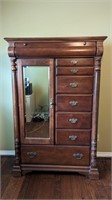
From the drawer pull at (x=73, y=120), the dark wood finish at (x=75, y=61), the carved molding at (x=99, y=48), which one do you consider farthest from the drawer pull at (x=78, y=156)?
the carved molding at (x=99, y=48)

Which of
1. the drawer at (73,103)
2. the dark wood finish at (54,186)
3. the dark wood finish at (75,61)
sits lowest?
the dark wood finish at (54,186)

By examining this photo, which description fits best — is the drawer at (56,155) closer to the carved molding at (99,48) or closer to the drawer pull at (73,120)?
the drawer pull at (73,120)

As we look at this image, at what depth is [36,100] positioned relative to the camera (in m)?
2.20

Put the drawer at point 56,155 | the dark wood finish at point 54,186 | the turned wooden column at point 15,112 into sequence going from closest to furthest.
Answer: the dark wood finish at point 54,186
the turned wooden column at point 15,112
the drawer at point 56,155

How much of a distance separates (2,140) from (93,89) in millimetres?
1610

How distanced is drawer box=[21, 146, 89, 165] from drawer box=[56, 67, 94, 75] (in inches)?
34.2

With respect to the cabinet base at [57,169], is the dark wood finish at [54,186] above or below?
below

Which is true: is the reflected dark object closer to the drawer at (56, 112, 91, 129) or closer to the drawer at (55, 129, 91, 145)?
the drawer at (56, 112, 91, 129)

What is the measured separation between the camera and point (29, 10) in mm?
2527

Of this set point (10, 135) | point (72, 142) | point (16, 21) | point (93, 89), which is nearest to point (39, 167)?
point (72, 142)

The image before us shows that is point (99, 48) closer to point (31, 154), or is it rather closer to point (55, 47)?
point (55, 47)

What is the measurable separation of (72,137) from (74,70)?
77cm

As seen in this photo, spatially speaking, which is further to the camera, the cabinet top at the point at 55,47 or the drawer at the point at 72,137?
the drawer at the point at 72,137

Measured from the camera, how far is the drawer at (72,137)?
2197 millimetres
